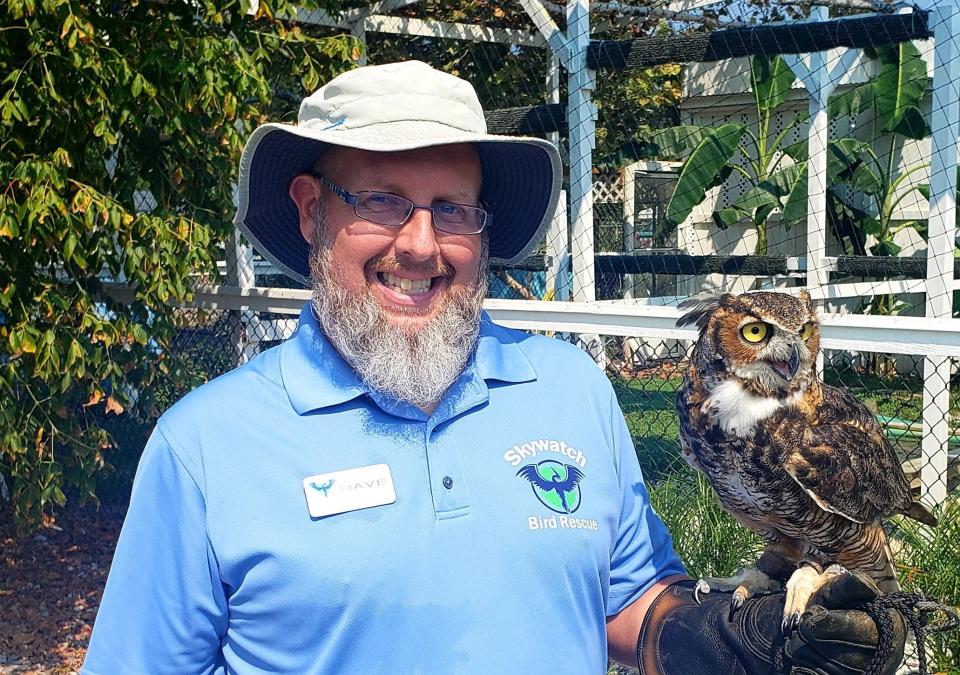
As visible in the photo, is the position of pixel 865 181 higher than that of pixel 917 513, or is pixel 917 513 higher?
pixel 865 181

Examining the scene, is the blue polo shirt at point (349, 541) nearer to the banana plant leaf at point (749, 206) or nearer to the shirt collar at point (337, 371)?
the shirt collar at point (337, 371)

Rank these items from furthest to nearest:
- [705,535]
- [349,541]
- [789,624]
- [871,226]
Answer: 1. [871,226]
2. [705,535]
3. [789,624]
4. [349,541]

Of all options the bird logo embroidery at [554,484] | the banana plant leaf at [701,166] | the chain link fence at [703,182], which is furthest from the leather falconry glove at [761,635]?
the banana plant leaf at [701,166]

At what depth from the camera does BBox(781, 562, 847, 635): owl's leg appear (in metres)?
1.82

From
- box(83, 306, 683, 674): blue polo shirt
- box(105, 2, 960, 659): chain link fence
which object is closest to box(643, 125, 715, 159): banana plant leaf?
box(105, 2, 960, 659): chain link fence

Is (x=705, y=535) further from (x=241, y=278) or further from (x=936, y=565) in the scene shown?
(x=241, y=278)

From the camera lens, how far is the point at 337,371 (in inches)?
A: 73.7

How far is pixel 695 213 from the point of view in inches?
481

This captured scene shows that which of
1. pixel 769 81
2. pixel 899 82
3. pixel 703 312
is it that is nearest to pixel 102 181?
Answer: pixel 703 312

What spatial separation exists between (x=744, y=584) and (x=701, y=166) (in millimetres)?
6818

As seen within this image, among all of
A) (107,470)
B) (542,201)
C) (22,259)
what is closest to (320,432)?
(542,201)

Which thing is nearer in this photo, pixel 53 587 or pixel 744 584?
pixel 744 584

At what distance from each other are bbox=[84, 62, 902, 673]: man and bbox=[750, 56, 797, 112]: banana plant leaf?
776 cm

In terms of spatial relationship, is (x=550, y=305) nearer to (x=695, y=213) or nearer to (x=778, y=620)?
(x=778, y=620)
